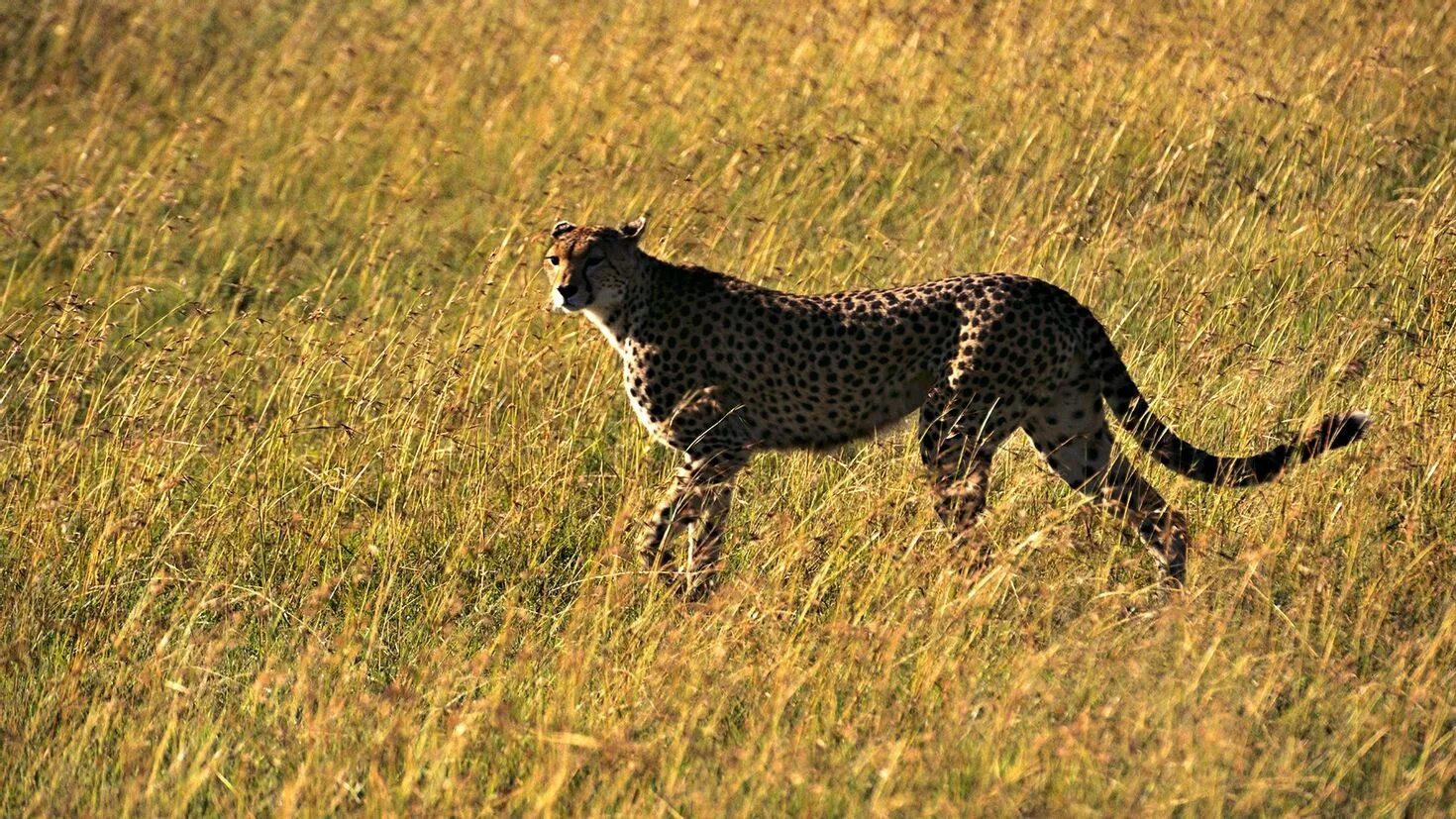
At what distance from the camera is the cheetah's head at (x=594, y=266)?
16.6 ft

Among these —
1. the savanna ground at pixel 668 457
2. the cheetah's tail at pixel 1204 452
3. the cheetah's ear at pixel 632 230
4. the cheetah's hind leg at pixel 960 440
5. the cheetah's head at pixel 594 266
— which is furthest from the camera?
the cheetah's ear at pixel 632 230

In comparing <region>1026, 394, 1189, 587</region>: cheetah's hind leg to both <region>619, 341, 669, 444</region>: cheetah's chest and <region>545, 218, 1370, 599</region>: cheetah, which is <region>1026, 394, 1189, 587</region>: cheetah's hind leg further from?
<region>619, 341, 669, 444</region>: cheetah's chest

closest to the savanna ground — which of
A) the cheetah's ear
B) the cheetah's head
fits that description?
the cheetah's head

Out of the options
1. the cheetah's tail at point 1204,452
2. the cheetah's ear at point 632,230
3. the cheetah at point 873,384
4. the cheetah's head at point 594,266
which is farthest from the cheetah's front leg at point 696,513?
the cheetah's tail at point 1204,452

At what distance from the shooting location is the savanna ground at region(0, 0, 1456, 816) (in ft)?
12.3

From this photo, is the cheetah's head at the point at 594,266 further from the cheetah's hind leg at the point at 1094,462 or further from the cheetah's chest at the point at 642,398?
the cheetah's hind leg at the point at 1094,462

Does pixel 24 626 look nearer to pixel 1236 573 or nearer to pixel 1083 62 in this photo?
pixel 1236 573

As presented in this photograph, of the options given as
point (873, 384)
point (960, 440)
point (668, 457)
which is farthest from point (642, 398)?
point (960, 440)

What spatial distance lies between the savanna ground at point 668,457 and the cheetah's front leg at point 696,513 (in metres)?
0.10

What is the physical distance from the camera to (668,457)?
5.70 meters

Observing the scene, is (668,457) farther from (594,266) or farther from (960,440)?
(960,440)

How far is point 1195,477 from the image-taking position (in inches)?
187

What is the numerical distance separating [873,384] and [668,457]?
96cm

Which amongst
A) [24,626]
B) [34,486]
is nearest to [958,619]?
[24,626]
